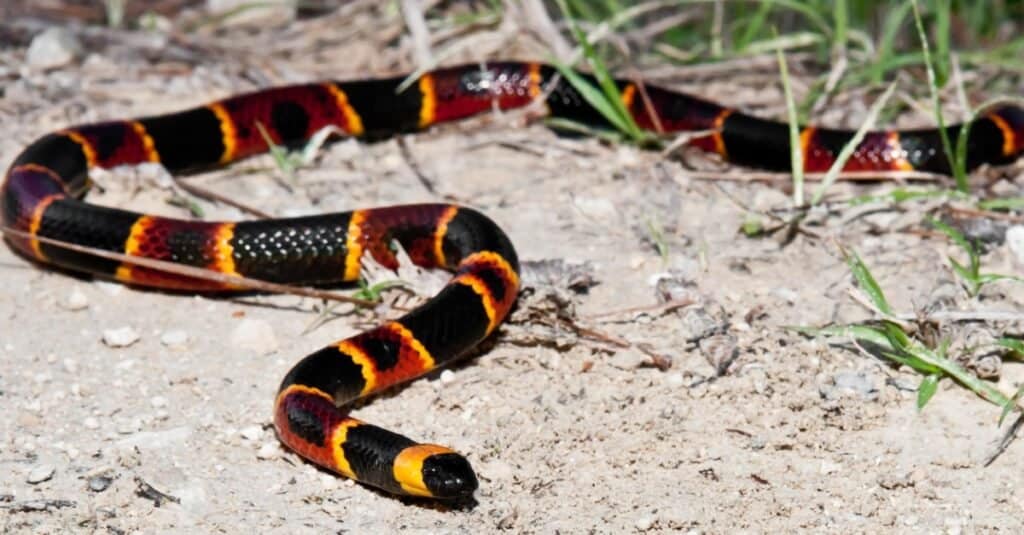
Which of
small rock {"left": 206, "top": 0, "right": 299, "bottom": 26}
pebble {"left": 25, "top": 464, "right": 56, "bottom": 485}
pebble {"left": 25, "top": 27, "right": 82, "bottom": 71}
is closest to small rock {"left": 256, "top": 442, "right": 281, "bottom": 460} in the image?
pebble {"left": 25, "top": 464, "right": 56, "bottom": 485}

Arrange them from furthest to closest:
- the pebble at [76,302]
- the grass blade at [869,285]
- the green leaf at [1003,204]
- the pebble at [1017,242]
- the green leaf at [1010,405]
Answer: the green leaf at [1003,204] → the pebble at [1017,242] → the pebble at [76,302] → the grass blade at [869,285] → the green leaf at [1010,405]

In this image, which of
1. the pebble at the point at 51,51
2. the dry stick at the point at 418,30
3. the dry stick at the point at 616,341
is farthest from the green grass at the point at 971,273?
the pebble at the point at 51,51

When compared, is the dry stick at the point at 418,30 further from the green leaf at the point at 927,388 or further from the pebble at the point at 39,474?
the pebble at the point at 39,474

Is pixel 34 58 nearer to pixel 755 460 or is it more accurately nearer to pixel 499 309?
pixel 499 309

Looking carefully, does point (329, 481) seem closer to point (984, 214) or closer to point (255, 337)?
point (255, 337)

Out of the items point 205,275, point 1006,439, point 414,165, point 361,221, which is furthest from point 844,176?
point 205,275

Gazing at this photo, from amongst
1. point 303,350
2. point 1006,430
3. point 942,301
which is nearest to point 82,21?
point 303,350
